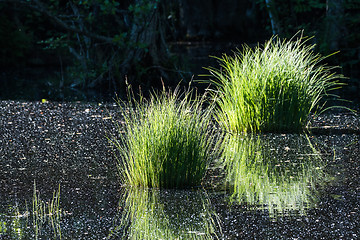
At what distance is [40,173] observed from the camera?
4.82 metres

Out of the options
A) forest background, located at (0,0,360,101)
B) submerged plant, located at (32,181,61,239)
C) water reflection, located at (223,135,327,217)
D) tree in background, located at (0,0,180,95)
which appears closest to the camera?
submerged plant, located at (32,181,61,239)

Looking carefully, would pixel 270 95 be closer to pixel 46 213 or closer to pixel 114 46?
pixel 46 213

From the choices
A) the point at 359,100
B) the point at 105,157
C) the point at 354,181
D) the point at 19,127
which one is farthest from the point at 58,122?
the point at 359,100

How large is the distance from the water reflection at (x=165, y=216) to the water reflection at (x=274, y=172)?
1.08 ft

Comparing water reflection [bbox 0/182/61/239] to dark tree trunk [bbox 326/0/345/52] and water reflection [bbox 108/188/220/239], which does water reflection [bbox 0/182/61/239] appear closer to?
water reflection [bbox 108/188/220/239]

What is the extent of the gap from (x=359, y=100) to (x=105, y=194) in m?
6.00

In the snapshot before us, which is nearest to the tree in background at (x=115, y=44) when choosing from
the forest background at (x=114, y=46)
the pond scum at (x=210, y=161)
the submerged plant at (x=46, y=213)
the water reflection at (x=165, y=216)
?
the forest background at (x=114, y=46)

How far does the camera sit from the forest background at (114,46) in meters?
10.6

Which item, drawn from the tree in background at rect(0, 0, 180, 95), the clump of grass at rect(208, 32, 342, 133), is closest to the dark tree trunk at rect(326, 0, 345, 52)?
the tree in background at rect(0, 0, 180, 95)

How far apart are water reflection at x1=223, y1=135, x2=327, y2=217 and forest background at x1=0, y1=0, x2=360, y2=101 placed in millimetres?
3300

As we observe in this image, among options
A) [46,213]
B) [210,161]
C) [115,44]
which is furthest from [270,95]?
[115,44]

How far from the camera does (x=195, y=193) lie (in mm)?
4312

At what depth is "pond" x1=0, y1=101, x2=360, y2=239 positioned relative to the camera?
3527 mm

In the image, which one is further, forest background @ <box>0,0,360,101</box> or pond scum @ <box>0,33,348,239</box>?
forest background @ <box>0,0,360,101</box>
